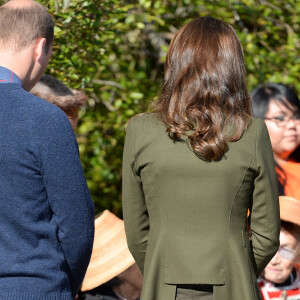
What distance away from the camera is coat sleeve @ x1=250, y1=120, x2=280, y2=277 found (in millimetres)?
1853

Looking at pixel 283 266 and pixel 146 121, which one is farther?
pixel 283 266

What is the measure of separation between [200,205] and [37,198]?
526 mm

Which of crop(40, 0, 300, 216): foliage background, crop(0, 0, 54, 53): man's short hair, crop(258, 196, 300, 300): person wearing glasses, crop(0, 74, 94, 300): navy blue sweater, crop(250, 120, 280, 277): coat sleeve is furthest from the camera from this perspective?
crop(40, 0, 300, 216): foliage background

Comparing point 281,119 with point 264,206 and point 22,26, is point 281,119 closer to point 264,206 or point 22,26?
point 264,206

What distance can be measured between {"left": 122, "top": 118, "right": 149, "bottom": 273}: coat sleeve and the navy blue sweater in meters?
0.26

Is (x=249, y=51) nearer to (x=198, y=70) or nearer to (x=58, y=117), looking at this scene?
(x=198, y=70)

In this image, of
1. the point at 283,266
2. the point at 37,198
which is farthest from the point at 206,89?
the point at 283,266

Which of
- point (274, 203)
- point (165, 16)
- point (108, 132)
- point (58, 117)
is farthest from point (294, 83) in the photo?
point (58, 117)

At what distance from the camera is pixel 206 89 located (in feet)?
6.14

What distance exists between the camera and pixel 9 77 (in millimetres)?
1717

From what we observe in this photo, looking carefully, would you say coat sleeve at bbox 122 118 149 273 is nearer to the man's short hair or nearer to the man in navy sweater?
the man in navy sweater

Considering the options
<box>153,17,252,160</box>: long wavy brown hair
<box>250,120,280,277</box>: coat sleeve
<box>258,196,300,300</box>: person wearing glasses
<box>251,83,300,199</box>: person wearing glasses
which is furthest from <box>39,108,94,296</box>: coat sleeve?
<box>251,83,300,199</box>: person wearing glasses

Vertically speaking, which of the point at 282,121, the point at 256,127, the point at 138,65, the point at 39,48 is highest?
the point at 39,48

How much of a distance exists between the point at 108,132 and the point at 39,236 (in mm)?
2493
